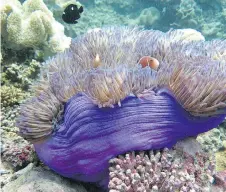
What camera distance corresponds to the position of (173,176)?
193cm

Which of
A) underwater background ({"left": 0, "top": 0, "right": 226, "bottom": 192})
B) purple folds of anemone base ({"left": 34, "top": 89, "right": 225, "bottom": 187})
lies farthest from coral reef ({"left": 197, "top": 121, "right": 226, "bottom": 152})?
purple folds of anemone base ({"left": 34, "top": 89, "right": 225, "bottom": 187})

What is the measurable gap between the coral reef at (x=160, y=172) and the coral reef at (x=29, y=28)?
266 centimetres

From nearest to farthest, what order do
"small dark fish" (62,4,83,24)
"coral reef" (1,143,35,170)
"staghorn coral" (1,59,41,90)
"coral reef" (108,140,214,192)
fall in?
"coral reef" (108,140,214,192)
"coral reef" (1,143,35,170)
"staghorn coral" (1,59,41,90)
"small dark fish" (62,4,83,24)

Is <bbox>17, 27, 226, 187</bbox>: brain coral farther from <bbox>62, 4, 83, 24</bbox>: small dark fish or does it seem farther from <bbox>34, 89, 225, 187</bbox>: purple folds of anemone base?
<bbox>62, 4, 83, 24</bbox>: small dark fish

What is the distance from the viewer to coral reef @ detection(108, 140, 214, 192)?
188 centimetres

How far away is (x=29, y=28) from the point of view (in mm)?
4129

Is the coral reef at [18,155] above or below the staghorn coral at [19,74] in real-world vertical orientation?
below

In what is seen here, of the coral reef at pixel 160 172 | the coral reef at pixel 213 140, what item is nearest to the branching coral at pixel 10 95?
the coral reef at pixel 160 172

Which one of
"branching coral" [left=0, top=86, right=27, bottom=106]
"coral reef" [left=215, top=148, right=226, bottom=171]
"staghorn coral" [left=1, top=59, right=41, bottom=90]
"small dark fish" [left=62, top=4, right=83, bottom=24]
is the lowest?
"coral reef" [left=215, top=148, right=226, bottom=171]

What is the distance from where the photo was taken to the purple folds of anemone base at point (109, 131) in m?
2.06

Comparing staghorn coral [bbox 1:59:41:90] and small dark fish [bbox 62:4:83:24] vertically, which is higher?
small dark fish [bbox 62:4:83:24]

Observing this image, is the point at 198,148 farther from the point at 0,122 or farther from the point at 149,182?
the point at 0,122

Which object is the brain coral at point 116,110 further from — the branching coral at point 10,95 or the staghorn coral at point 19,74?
the staghorn coral at point 19,74

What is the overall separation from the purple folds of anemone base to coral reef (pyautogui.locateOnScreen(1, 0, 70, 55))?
217 centimetres
